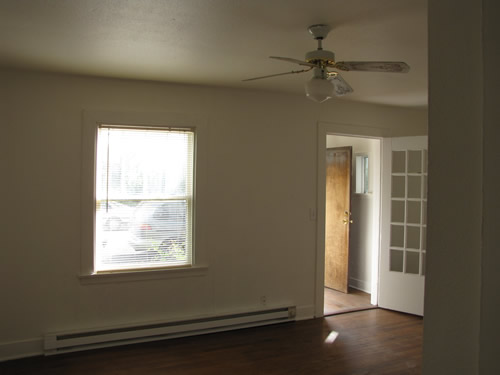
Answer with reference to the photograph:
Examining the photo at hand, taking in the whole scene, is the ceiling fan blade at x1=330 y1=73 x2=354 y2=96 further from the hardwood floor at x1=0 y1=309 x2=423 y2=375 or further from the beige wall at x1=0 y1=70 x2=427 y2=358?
the hardwood floor at x1=0 y1=309 x2=423 y2=375

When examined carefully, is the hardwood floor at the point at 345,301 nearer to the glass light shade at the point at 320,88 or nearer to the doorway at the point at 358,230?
the doorway at the point at 358,230

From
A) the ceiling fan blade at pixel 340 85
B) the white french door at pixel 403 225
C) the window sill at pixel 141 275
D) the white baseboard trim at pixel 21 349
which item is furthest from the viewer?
the white french door at pixel 403 225

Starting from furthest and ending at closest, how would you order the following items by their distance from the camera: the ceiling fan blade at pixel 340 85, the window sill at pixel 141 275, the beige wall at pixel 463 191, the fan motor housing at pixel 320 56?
the window sill at pixel 141 275
the ceiling fan blade at pixel 340 85
the fan motor housing at pixel 320 56
the beige wall at pixel 463 191

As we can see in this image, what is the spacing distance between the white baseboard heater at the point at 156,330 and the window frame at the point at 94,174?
1.48 feet

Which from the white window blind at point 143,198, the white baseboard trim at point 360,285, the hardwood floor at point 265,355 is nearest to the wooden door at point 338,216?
the white baseboard trim at point 360,285

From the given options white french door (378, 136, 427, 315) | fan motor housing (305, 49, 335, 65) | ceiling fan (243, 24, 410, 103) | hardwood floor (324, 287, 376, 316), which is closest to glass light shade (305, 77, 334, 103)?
ceiling fan (243, 24, 410, 103)

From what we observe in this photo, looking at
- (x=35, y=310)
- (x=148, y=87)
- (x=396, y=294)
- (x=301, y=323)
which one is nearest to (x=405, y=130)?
(x=396, y=294)

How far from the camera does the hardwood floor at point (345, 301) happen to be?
4.77 metres

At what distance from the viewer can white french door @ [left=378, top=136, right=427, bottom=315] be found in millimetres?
4625

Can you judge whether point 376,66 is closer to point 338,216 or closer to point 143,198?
point 143,198

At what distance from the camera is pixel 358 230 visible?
5.74 meters

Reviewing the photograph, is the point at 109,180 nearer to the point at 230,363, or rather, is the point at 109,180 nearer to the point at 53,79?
the point at 53,79

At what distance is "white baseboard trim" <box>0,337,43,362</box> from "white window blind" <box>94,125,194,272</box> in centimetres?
76

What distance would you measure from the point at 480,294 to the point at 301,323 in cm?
380
